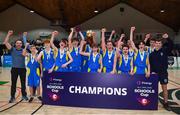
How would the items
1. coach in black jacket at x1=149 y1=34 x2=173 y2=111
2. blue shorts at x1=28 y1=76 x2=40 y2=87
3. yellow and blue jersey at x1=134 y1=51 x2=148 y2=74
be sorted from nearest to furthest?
coach in black jacket at x1=149 y1=34 x2=173 y2=111 < yellow and blue jersey at x1=134 y1=51 x2=148 y2=74 < blue shorts at x1=28 y1=76 x2=40 y2=87

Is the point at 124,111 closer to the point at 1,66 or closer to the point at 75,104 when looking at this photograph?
the point at 75,104

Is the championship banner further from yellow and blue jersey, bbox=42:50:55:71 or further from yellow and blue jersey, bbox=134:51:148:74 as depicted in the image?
yellow and blue jersey, bbox=134:51:148:74

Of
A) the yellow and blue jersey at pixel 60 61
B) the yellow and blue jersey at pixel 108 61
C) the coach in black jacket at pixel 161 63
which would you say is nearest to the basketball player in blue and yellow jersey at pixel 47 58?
the yellow and blue jersey at pixel 60 61

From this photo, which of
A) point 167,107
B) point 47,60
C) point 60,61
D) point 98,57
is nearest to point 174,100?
point 167,107

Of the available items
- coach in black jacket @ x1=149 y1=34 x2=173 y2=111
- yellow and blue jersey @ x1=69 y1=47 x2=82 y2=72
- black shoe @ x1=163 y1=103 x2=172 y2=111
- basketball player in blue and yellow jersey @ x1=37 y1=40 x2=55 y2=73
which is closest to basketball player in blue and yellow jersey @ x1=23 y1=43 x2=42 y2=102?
basketball player in blue and yellow jersey @ x1=37 y1=40 x2=55 y2=73

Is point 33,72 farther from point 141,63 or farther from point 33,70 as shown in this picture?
point 141,63

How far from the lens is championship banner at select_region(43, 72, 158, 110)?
24.4 ft

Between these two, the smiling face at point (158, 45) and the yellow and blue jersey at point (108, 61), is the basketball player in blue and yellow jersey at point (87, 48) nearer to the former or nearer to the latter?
the yellow and blue jersey at point (108, 61)

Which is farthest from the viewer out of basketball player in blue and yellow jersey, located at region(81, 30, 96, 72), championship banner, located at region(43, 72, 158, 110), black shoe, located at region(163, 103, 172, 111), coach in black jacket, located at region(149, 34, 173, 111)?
basketball player in blue and yellow jersey, located at region(81, 30, 96, 72)

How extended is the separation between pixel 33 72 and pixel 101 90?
2476 millimetres

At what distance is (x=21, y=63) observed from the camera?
8938mm

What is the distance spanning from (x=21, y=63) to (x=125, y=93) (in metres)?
3.24

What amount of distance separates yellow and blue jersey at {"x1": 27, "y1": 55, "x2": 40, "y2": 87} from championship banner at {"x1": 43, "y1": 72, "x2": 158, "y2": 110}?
52.4 inches

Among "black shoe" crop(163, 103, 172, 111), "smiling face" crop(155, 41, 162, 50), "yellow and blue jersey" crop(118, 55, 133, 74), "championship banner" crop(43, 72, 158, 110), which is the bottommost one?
"black shoe" crop(163, 103, 172, 111)
